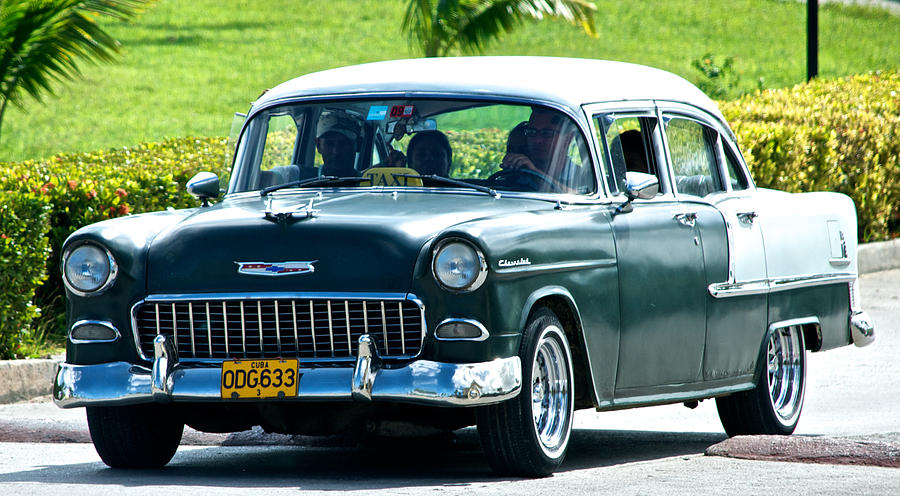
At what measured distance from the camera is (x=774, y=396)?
28.6 ft

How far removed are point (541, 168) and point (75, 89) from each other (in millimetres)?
27516

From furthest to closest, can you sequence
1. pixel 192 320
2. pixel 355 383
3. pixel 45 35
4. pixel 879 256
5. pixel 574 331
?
pixel 879 256, pixel 45 35, pixel 574 331, pixel 192 320, pixel 355 383

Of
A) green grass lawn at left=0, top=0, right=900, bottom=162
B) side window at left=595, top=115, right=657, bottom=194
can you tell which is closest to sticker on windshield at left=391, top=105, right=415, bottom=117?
side window at left=595, top=115, right=657, bottom=194

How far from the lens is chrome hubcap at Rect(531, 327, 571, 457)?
6618mm

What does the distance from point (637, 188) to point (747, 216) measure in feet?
4.17

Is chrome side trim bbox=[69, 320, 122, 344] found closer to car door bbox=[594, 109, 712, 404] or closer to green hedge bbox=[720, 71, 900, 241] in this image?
car door bbox=[594, 109, 712, 404]

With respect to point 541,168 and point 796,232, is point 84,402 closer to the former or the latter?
point 541,168

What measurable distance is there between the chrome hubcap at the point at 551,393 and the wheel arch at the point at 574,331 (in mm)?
130

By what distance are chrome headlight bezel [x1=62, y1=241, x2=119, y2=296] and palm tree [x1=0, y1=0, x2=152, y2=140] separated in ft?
21.2

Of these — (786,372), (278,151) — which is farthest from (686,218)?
(278,151)

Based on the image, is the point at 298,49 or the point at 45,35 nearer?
the point at 45,35

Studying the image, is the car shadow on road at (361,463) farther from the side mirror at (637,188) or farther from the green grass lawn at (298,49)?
the green grass lawn at (298,49)

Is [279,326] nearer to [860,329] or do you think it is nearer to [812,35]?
[860,329]

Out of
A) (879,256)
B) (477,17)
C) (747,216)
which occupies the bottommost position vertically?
(879,256)
